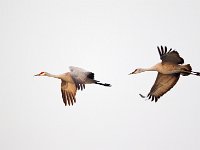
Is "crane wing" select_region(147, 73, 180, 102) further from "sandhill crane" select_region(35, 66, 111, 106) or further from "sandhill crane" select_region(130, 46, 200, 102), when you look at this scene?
"sandhill crane" select_region(35, 66, 111, 106)

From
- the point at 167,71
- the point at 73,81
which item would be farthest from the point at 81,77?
the point at 167,71

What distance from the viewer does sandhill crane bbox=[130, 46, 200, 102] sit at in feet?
93.9

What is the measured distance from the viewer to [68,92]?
3022 cm

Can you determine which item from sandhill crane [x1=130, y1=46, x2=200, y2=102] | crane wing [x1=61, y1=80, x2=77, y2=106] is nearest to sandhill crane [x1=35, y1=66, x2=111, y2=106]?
crane wing [x1=61, y1=80, x2=77, y2=106]

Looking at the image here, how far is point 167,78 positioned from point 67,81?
454 cm

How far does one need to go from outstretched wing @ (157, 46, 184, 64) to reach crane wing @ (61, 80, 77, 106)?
4346mm

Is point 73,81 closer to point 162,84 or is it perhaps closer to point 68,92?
point 68,92

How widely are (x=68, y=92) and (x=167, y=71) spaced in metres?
4.62

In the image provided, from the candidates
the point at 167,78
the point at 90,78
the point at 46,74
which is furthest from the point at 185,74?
the point at 46,74

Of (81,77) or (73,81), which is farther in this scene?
(73,81)

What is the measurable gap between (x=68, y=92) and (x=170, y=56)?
5028 millimetres

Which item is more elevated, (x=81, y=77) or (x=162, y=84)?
(x=81, y=77)

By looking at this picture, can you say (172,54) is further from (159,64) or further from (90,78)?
(90,78)

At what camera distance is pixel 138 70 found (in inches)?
1190
